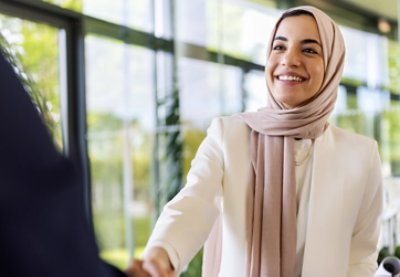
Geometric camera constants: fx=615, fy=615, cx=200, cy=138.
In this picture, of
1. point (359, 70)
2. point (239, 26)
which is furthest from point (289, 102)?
point (359, 70)

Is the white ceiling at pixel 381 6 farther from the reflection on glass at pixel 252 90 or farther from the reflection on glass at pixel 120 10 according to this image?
the reflection on glass at pixel 120 10

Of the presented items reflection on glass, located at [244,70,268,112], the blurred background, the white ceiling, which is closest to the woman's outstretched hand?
the blurred background

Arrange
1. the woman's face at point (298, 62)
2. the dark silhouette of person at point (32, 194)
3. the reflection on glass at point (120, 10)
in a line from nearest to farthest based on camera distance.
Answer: the dark silhouette of person at point (32, 194) < the woman's face at point (298, 62) < the reflection on glass at point (120, 10)

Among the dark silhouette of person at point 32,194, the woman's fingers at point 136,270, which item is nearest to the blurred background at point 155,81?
the woman's fingers at point 136,270

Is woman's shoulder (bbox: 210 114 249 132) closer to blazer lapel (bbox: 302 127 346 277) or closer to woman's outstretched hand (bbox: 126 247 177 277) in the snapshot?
blazer lapel (bbox: 302 127 346 277)

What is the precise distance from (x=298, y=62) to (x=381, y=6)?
5.24 metres

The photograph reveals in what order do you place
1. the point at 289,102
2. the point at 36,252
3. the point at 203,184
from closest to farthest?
1. the point at 36,252
2. the point at 203,184
3. the point at 289,102

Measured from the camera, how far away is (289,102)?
56.0 inches

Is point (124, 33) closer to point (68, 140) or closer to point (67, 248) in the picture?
point (68, 140)

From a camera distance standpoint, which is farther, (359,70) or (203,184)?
(359,70)

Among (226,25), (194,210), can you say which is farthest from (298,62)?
(226,25)

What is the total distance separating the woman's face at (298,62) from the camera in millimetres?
1400

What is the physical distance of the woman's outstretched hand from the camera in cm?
89

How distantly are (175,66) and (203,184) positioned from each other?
393 cm
